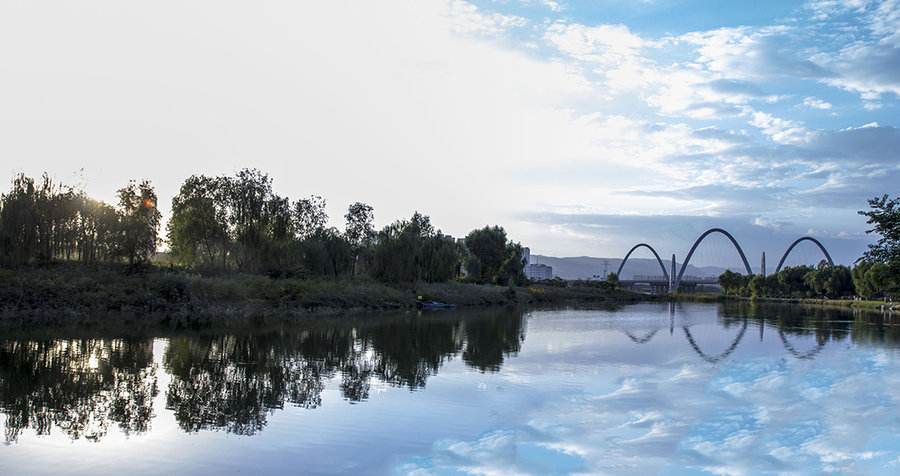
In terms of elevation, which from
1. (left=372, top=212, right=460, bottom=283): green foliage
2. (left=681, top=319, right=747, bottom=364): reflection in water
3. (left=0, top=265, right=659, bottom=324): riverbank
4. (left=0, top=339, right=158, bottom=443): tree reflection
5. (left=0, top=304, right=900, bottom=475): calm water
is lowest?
(left=681, top=319, right=747, bottom=364): reflection in water

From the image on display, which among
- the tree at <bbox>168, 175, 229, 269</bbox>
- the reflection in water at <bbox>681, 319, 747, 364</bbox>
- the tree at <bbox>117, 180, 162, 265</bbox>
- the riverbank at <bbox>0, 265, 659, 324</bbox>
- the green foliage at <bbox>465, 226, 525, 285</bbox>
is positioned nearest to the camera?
the reflection in water at <bbox>681, 319, 747, 364</bbox>

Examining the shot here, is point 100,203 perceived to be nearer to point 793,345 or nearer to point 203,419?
point 203,419

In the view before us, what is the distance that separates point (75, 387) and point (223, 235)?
38672mm

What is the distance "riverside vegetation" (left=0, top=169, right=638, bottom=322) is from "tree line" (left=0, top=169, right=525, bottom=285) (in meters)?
0.08

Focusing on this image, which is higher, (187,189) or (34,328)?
(187,189)

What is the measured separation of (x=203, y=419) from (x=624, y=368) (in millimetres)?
14529

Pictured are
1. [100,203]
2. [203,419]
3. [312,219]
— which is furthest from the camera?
[312,219]

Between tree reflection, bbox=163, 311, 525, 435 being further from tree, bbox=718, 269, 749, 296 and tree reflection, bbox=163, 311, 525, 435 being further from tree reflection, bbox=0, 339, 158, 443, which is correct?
tree, bbox=718, 269, 749, 296

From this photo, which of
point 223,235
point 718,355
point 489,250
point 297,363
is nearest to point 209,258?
point 223,235

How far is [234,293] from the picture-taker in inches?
1693

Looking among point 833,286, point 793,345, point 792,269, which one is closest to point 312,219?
point 793,345

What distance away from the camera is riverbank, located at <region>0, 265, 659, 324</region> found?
32.5 metres

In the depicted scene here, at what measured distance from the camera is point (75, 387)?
1535 cm

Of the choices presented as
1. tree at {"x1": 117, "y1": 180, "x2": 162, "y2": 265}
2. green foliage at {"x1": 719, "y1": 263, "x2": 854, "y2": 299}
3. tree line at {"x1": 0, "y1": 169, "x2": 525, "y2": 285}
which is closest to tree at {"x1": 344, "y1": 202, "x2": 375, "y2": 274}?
tree line at {"x1": 0, "y1": 169, "x2": 525, "y2": 285}
